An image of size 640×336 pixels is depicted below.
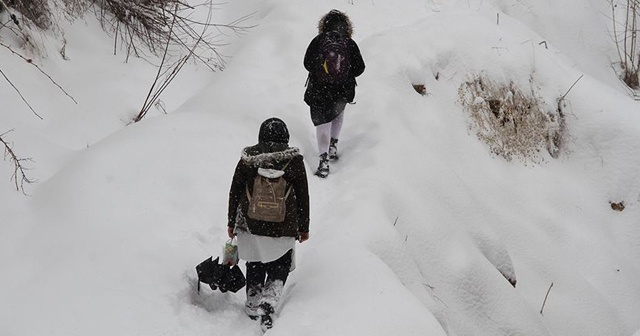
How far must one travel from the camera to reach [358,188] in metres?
5.29

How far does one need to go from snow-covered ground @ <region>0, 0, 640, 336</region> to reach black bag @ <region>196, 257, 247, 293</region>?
7.1 inches

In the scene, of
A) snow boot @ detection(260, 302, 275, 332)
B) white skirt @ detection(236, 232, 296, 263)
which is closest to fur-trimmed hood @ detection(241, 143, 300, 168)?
white skirt @ detection(236, 232, 296, 263)

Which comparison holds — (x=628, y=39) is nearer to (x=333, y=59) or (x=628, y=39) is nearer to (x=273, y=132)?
(x=333, y=59)

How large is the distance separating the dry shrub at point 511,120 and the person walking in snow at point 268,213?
14.4 feet

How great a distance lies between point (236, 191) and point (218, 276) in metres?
0.57

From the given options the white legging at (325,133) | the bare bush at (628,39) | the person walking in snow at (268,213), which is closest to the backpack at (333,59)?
the white legging at (325,133)

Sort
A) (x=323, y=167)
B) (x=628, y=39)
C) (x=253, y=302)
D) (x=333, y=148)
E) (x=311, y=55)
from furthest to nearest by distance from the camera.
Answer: (x=628, y=39) < (x=333, y=148) < (x=323, y=167) < (x=311, y=55) < (x=253, y=302)

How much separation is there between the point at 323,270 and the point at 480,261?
77.0 inches

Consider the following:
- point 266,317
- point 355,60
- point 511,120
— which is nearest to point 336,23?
point 355,60

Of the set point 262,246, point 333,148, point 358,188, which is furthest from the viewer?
point 333,148

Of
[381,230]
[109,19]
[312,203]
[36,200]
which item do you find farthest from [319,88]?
[109,19]

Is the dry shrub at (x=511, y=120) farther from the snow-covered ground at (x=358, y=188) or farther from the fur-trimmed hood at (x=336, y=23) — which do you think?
the fur-trimmed hood at (x=336, y=23)

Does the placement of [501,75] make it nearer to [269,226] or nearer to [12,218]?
[269,226]

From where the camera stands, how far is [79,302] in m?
3.57
